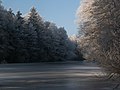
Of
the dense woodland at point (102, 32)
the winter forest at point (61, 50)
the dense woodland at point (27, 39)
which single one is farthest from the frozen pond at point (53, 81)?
the dense woodland at point (27, 39)

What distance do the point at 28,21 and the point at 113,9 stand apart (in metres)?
68.9

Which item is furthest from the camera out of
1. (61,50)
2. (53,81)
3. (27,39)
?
(61,50)

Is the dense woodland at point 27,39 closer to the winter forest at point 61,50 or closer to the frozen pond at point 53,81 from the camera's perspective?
the winter forest at point 61,50

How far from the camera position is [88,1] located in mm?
44438

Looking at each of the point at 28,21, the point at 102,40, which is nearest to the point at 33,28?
the point at 28,21

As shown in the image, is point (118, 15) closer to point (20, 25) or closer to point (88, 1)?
point (88, 1)

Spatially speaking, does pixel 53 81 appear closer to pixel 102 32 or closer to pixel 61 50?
pixel 102 32

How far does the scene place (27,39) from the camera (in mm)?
94938

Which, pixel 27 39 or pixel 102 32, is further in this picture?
pixel 27 39

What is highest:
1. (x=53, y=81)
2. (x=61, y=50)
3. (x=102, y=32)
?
(x=61, y=50)

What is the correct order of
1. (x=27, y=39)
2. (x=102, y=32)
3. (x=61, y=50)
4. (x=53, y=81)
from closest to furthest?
(x=53, y=81) < (x=102, y=32) < (x=27, y=39) < (x=61, y=50)

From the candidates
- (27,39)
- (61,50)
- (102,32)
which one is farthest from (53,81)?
(61,50)

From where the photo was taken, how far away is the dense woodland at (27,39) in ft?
284

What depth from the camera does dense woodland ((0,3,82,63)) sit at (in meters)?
86.6
